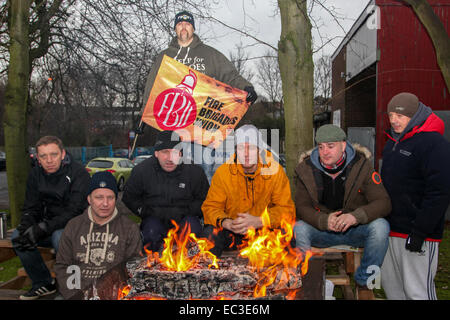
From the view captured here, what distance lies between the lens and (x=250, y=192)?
3.93m

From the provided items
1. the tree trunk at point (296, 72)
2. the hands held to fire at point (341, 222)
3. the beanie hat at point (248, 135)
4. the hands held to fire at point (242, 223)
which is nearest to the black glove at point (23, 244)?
the hands held to fire at point (242, 223)

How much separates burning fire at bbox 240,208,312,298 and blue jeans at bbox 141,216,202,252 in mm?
533

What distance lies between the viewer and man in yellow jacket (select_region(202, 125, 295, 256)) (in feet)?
12.5

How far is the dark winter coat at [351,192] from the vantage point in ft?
11.4

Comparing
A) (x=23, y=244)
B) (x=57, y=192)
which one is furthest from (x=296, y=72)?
(x=23, y=244)

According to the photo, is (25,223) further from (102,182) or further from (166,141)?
(166,141)

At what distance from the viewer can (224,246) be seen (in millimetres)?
3887

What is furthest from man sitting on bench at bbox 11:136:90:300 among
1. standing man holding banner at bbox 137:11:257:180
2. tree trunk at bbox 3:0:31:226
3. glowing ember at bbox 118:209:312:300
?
tree trunk at bbox 3:0:31:226

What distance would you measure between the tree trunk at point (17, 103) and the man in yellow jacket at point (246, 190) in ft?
14.7

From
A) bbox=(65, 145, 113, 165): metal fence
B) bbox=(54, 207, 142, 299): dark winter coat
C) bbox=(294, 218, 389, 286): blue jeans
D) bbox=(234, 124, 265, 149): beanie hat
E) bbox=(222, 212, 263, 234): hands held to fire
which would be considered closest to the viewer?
bbox=(54, 207, 142, 299): dark winter coat

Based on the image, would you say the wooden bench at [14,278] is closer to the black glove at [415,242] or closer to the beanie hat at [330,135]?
the beanie hat at [330,135]

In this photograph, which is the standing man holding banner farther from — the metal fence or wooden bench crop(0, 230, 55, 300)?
the metal fence

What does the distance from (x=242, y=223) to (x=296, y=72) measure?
79.1 inches
